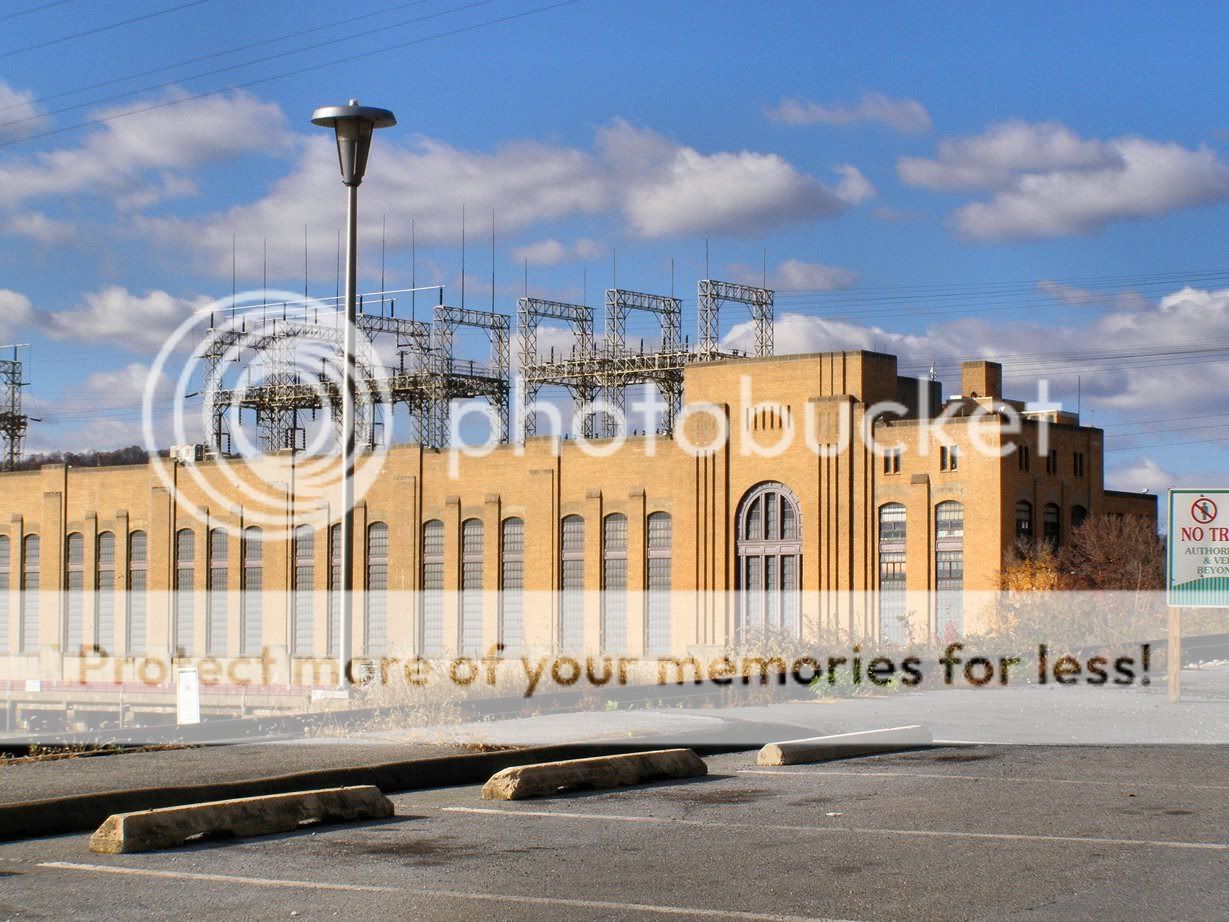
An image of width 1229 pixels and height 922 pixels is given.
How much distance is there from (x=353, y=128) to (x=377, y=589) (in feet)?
145

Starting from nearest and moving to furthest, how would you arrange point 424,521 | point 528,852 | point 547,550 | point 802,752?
point 528,852
point 802,752
point 547,550
point 424,521

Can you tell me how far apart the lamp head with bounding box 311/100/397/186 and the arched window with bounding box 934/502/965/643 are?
32.0 metres

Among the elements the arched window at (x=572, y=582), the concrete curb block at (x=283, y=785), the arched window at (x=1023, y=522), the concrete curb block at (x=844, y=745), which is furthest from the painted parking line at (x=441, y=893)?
the arched window at (x=572, y=582)

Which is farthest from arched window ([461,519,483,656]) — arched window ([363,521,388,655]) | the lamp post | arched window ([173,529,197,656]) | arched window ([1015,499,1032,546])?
the lamp post

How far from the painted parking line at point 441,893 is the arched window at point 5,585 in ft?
231

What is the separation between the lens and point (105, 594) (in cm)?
7275

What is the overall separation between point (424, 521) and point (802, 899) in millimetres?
54677

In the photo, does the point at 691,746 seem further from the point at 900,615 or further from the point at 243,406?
the point at 243,406

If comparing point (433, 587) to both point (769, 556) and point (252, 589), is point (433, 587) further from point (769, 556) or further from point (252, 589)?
point (769, 556)

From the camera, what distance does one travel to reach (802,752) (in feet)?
52.2

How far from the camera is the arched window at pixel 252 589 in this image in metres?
66.8

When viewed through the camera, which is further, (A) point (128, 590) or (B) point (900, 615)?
(A) point (128, 590)

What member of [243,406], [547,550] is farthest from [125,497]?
[547,550]

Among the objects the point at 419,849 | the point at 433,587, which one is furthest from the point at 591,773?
the point at 433,587
